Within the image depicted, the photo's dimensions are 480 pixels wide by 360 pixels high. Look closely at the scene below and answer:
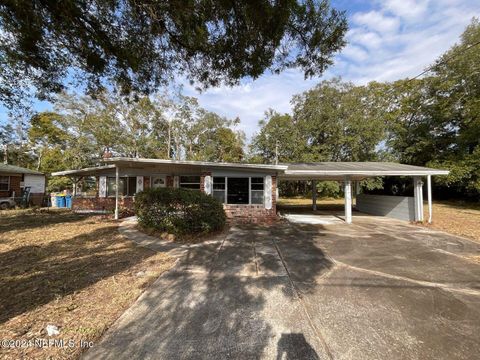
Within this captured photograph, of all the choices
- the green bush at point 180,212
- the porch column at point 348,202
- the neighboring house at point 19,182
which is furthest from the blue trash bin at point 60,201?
the porch column at point 348,202

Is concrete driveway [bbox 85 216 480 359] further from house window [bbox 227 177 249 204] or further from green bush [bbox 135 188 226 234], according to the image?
house window [bbox 227 177 249 204]

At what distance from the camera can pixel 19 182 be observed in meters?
18.0

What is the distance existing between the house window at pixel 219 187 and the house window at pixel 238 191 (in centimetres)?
24

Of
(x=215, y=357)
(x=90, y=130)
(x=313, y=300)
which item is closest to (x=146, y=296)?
(x=215, y=357)

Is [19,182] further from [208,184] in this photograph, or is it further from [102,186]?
[208,184]

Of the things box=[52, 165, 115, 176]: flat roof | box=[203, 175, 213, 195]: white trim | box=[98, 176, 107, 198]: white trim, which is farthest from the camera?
box=[98, 176, 107, 198]: white trim

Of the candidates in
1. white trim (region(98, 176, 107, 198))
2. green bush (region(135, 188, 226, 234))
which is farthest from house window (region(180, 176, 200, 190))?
green bush (region(135, 188, 226, 234))

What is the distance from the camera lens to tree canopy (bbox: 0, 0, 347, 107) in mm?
4676

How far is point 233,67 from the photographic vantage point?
5.93 m

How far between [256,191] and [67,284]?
332 inches

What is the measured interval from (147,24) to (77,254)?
545 centimetres

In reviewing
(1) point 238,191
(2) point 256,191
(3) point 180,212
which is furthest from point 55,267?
(2) point 256,191

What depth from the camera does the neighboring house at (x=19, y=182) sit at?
16938 millimetres

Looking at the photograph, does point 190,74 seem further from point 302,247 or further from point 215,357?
point 215,357
